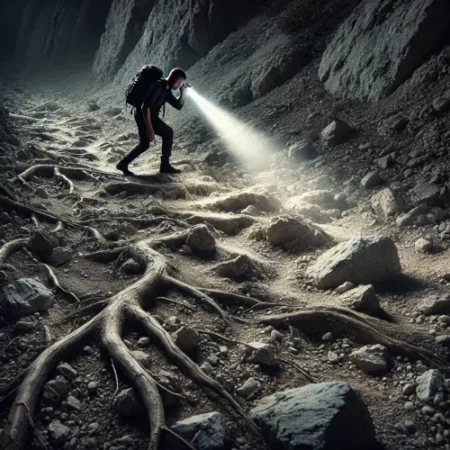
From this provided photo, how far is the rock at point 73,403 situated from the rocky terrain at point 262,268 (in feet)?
0.05

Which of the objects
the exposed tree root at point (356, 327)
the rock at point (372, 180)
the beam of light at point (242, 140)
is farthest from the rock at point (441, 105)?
the exposed tree root at point (356, 327)

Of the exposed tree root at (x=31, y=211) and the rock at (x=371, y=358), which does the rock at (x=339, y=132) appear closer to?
the exposed tree root at (x=31, y=211)

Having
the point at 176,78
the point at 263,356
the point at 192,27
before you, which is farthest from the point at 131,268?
the point at 192,27

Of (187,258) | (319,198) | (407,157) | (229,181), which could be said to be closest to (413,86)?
(407,157)

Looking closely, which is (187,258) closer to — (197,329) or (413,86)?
(197,329)

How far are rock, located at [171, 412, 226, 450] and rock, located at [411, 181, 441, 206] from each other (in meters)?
4.24

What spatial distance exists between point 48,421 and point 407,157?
601cm

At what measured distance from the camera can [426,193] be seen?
17.9 ft

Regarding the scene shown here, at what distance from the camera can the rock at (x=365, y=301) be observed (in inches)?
147

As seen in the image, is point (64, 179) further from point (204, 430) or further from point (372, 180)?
point (204, 430)

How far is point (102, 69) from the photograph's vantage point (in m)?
25.6

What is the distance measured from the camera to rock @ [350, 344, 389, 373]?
312cm

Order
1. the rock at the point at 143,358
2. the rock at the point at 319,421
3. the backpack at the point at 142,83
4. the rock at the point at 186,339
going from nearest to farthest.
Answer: the rock at the point at 319,421 → the rock at the point at 143,358 → the rock at the point at 186,339 → the backpack at the point at 142,83

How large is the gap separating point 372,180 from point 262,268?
2.76 m
